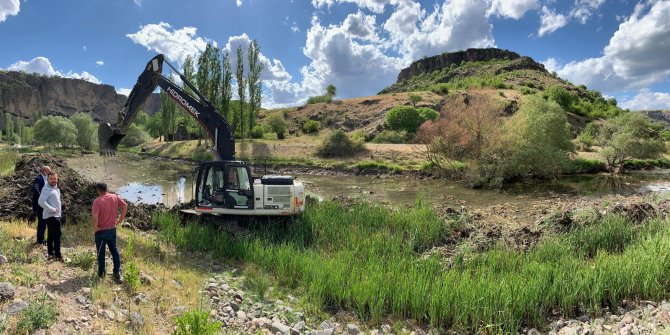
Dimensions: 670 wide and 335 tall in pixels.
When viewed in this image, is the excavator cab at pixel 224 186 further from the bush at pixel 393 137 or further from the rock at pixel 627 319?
the bush at pixel 393 137

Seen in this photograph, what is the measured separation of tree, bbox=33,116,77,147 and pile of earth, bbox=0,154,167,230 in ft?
234

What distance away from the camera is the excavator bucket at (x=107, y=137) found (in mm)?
12562

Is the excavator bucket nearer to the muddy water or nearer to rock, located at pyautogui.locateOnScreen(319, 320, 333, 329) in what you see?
the muddy water

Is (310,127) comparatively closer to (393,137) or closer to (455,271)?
(393,137)

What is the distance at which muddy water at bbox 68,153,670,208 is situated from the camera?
2297cm

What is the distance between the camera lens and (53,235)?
26.6ft

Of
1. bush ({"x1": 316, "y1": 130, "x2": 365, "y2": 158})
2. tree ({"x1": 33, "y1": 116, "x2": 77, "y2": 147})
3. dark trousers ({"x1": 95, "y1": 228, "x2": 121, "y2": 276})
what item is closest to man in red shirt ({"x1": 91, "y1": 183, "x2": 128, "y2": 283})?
dark trousers ({"x1": 95, "y1": 228, "x2": 121, "y2": 276})

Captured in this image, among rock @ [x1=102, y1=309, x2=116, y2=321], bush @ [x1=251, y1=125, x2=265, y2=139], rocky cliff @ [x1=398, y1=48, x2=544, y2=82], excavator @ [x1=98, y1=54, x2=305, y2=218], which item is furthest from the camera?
rocky cliff @ [x1=398, y1=48, x2=544, y2=82]

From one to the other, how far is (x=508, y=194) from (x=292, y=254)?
20105 millimetres

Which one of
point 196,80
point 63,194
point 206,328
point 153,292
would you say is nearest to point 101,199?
point 153,292

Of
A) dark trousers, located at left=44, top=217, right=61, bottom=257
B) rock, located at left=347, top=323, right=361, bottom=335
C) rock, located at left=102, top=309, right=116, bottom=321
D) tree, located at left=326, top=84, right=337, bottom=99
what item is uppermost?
tree, located at left=326, top=84, right=337, bottom=99

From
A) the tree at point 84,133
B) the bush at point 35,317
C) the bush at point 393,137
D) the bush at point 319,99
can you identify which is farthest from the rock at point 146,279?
the bush at point 319,99

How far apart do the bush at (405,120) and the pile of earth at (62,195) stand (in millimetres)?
51513

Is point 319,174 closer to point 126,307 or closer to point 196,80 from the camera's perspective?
point 196,80
